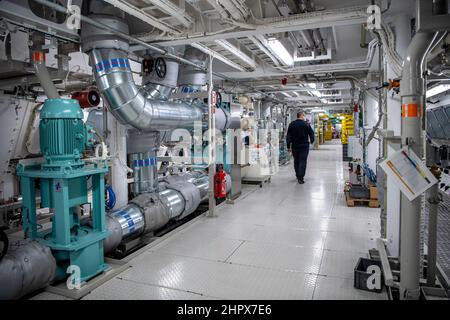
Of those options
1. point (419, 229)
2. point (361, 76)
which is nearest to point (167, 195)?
point (419, 229)

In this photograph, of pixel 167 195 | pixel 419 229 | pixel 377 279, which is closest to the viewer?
pixel 419 229

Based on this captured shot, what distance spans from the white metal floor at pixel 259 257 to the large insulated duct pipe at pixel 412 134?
478mm

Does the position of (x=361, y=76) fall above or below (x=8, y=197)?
above

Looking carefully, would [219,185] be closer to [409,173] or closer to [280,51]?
[280,51]

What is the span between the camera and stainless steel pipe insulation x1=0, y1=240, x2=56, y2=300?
7.25 feet

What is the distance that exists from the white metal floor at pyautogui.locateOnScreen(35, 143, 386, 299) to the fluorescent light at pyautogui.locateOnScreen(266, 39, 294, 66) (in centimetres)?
252

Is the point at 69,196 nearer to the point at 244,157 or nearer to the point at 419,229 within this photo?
the point at 419,229

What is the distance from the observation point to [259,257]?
3.40 meters

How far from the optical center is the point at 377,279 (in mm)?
2605

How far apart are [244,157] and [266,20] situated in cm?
400

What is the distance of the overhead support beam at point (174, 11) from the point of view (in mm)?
3066

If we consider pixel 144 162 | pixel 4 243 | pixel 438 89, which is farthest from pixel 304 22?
pixel 438 89

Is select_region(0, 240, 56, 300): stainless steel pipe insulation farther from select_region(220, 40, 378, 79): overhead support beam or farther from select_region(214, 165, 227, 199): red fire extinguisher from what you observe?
select_region(220, 40, 378, 79): overhead support beam

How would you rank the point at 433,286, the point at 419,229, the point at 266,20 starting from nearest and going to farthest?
the point at 419,229
the point at 433,286
the point at 266,20
